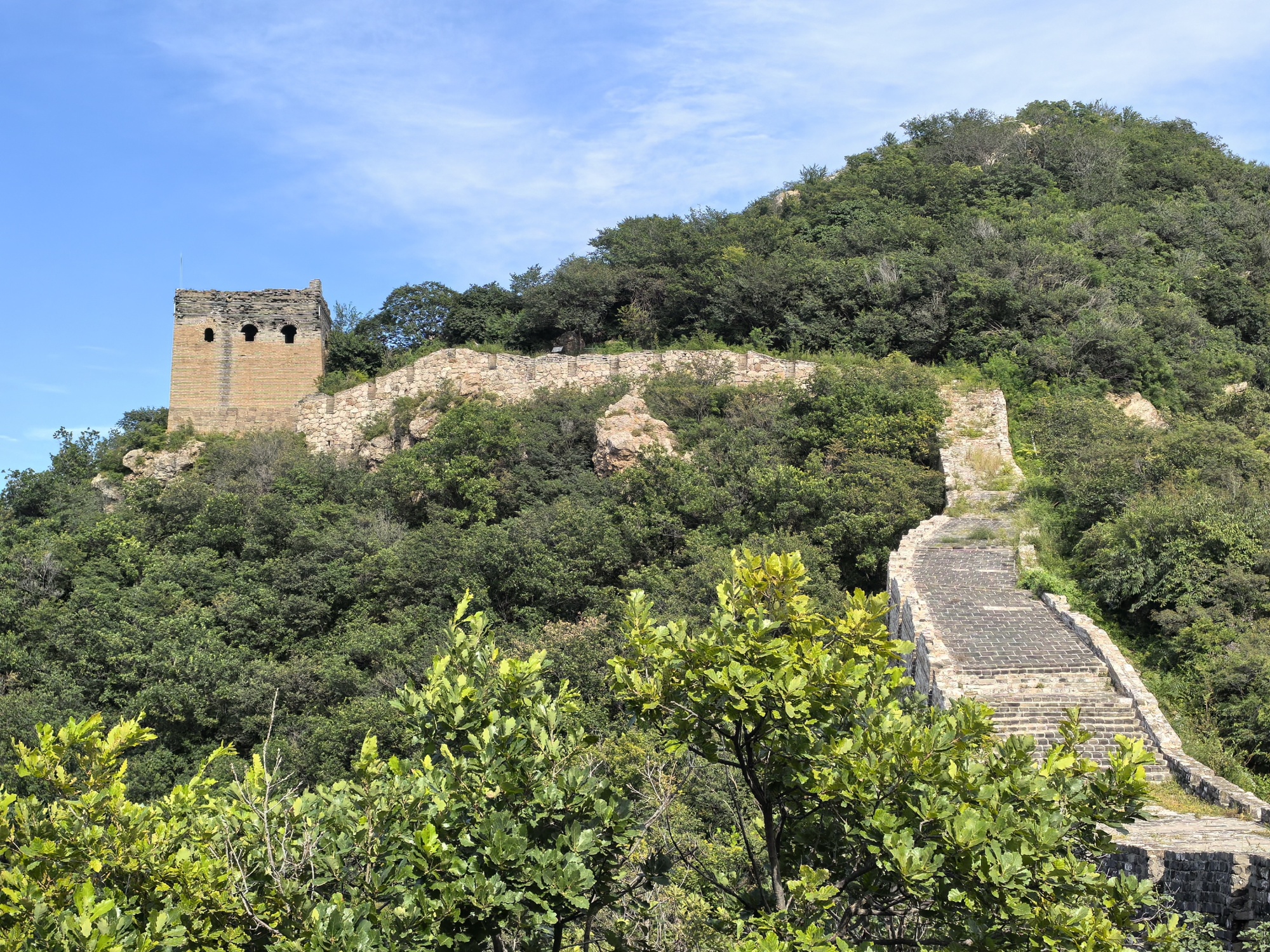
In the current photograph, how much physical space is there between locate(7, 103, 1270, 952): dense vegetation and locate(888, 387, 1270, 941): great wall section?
0.71 meters

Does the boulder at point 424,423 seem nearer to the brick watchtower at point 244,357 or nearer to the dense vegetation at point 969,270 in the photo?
the brick watchtower at point 244,357

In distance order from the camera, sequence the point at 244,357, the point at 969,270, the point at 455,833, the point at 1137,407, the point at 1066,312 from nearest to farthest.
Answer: the point at 455,833, the point at 1137,407, the point at 1066,312, the point at 969,270, the point at 244,357

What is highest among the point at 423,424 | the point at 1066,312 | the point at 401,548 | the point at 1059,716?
the point at 1066,312

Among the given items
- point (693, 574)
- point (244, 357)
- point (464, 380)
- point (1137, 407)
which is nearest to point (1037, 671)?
point (693, 574)

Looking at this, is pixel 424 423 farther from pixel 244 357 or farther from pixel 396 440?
pixel 244 357

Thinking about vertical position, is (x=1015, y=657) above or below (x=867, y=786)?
below

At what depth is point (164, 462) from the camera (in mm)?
29000

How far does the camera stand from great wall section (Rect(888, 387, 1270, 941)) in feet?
28.2

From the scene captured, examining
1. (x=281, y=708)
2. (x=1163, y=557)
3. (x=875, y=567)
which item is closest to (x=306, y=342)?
(x=281, y=708)

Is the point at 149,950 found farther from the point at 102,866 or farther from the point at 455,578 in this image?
the point at 455,578

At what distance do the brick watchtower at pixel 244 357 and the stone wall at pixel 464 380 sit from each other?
0.99 m

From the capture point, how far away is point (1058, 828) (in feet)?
17.7

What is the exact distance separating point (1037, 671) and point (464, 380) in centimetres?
1871

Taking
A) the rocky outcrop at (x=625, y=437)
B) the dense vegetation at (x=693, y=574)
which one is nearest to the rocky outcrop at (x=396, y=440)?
the dense vegetation at (x=693, y=574)
